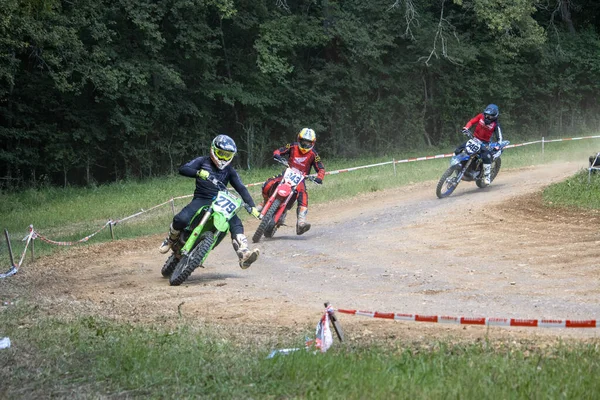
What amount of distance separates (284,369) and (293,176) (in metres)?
10.4

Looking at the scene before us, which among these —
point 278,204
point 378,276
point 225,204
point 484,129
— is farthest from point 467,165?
point 225,204

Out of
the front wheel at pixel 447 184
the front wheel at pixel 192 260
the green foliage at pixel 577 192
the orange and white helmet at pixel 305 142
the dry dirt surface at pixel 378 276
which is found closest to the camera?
the dry dirt surface at pixel 378 276

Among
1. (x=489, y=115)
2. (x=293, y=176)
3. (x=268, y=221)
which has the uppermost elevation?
(x=489, y=115)

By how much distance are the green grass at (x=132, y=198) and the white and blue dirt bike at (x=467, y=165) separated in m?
4.30

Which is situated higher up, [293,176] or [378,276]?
[293,176]

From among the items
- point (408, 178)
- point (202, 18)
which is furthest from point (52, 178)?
point (408, 178)

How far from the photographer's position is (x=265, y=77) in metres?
40.7

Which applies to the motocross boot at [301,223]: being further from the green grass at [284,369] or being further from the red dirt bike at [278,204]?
the green grass at [284,369]

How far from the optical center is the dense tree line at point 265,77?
33.4 metres

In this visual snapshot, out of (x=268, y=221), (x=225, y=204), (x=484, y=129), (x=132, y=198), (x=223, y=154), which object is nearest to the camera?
(x=225, y=204)

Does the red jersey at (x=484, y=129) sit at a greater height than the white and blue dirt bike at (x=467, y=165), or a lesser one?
greater

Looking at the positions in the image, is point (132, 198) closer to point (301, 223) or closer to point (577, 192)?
point (301, 223)

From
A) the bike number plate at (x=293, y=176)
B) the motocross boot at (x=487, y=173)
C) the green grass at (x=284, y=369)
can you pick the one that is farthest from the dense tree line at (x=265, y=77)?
the green grass at (x=284, y=369)

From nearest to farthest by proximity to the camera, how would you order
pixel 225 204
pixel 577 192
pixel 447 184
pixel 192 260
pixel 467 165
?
1. pixel 192 260
2. pixel 225 204
3. pixel 577 192
4. pixel 467 165
5. pixel 447 184
